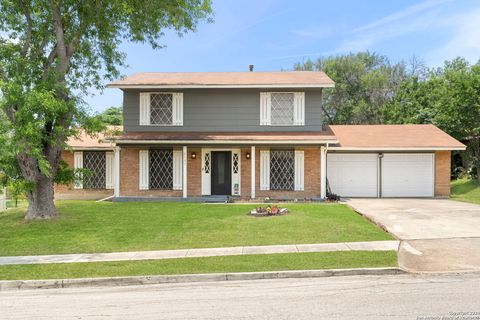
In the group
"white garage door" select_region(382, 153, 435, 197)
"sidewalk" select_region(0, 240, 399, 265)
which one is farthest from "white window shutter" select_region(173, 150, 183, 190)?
"white garage door" select_region(382, 153, 435, 197)

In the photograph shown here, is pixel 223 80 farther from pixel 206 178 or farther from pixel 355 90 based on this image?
pixel 355 90

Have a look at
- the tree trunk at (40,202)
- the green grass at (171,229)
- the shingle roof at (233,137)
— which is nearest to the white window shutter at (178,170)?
the shingle roof at (233,137)

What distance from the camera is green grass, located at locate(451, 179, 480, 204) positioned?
1936 centimetres

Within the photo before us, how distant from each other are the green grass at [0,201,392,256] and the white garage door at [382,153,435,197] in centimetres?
577

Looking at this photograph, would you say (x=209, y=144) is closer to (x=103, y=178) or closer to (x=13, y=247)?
(x=103, y=178)

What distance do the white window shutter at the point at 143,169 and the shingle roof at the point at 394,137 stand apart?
918 centimetres

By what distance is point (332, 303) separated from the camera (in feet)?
17.6

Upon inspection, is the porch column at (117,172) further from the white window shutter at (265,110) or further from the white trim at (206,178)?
the white window shutter at (265,110)

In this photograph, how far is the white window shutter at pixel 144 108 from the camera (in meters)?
18.0

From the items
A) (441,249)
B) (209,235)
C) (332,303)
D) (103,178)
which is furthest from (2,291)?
(103,178)

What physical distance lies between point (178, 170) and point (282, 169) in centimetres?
474

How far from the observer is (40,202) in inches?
499

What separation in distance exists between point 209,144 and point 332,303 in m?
12.3

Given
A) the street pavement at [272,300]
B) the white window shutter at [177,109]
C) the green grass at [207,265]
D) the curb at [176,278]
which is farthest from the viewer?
the white window shutter at [177,109]
